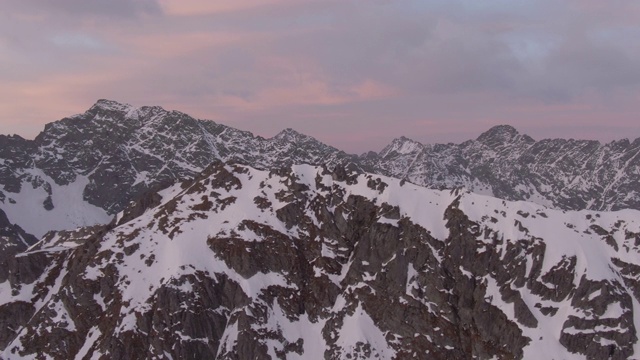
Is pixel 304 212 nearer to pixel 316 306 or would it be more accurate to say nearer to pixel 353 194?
pixel 353 194

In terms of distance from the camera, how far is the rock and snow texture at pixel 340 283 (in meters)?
155

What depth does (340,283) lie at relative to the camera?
176 m

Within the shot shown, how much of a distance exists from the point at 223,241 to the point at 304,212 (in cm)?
3069

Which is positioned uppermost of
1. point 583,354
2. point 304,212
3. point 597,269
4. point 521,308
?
point 304,212

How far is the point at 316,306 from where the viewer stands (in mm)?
170000

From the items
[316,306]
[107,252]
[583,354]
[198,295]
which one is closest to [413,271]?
[316,306]

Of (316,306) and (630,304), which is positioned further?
(316,306)

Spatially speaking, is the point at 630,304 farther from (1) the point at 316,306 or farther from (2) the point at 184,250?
(2) the point at 184,250

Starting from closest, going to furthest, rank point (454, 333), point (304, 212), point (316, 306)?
1. point (454, 333)
2. point (316, 306)
3. point (304, 212)

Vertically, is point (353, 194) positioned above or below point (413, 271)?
above

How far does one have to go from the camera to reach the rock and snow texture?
155m

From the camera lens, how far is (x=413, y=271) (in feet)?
564

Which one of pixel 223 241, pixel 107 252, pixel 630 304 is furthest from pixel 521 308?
pixel 107 252

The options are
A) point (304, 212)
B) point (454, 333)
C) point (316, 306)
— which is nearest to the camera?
point (454, 333)
